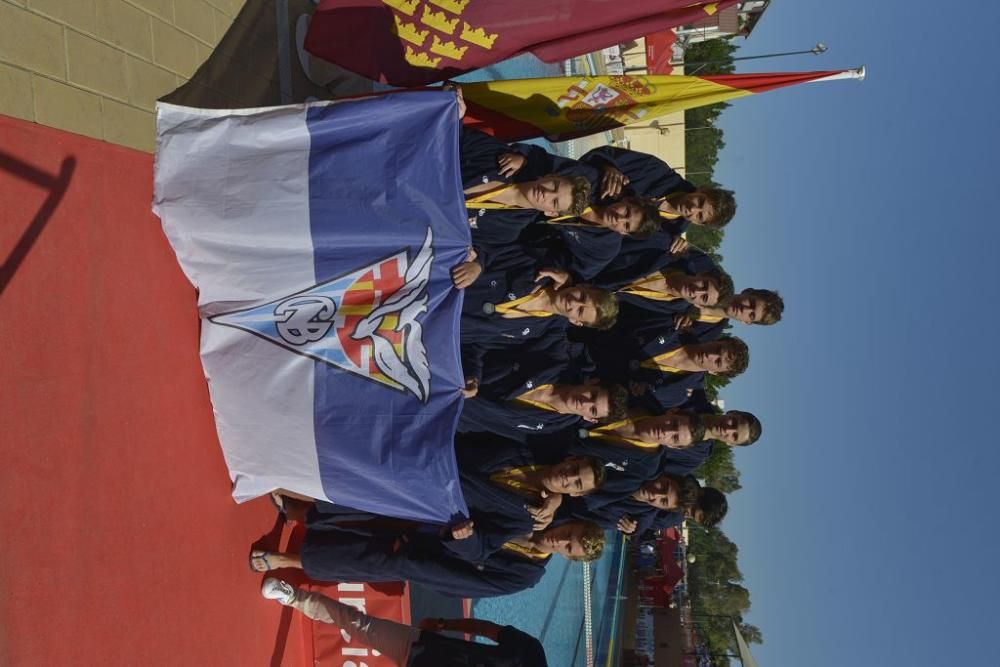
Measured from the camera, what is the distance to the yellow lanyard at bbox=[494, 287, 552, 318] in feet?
14.8

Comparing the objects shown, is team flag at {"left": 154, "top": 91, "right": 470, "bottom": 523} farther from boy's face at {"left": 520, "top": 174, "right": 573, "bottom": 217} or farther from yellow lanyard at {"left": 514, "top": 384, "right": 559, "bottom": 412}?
yellow lanyard at {"left": 514, "top": 384, "right": 559, "bottom": 412}

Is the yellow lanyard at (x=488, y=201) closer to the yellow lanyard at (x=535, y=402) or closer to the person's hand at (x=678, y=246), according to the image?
the yellow lanyard at (x=535, y=402)

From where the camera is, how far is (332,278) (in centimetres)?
364

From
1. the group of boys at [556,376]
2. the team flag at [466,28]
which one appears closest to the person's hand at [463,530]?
the group of boys at [556,376]

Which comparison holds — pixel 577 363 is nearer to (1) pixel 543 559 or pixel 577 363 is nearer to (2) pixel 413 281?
(1) pixel 543 559

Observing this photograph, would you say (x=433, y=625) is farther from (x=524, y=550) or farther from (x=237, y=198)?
(x=237, y=198)

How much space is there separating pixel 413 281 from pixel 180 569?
6.68 feet

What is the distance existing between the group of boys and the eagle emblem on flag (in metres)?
0.27

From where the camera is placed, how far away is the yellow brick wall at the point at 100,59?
2.89 m

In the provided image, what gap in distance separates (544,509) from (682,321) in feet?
7.41

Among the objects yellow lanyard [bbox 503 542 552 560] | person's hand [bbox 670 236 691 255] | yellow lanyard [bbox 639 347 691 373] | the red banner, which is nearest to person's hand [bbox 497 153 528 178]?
person's hand [bbox 670 236 691 255]

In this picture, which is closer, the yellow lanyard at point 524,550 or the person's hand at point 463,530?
the person's hand at point 463,530

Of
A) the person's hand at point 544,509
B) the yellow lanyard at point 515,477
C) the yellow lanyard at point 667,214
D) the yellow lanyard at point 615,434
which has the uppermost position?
the yellow lanyard at point 667,214

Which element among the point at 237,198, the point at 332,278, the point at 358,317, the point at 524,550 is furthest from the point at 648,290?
the point at 237,198
